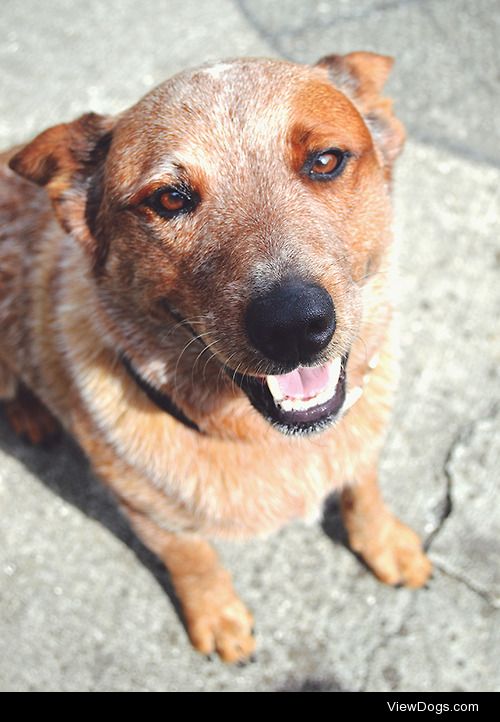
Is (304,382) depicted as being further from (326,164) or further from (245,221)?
(326,164)

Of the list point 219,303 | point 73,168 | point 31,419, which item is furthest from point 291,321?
point 31,419

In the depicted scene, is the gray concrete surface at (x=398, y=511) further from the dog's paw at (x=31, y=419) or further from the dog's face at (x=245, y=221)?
the dog's face at (x=245, y=221)

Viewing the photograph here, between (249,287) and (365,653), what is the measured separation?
177 centimetres

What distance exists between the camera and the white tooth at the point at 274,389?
6.93ft

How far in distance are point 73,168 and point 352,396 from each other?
1188 mm

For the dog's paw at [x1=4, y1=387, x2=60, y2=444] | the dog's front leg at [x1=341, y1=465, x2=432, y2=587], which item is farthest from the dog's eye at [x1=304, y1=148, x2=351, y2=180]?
the dog's paw at [x1=4, y1=387, x2=60, y2=444]

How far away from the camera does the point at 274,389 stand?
212 centimetres

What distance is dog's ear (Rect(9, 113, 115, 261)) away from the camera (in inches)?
90.9

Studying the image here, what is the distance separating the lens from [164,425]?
249 centimetres

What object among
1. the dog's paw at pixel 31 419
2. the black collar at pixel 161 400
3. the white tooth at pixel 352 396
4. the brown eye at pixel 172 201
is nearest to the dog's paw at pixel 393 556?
the white tooth at pixel 352 396

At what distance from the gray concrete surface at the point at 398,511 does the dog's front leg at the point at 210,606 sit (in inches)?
3.5

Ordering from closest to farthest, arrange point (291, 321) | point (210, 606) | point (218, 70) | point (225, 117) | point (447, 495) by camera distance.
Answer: point (291, 321) → point (225, 117) → point (218, 70) → point (210, 606) → point (447, 495)

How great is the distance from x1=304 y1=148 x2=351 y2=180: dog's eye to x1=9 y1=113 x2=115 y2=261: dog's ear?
2.29 feet

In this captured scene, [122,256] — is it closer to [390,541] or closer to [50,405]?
[50,405]
